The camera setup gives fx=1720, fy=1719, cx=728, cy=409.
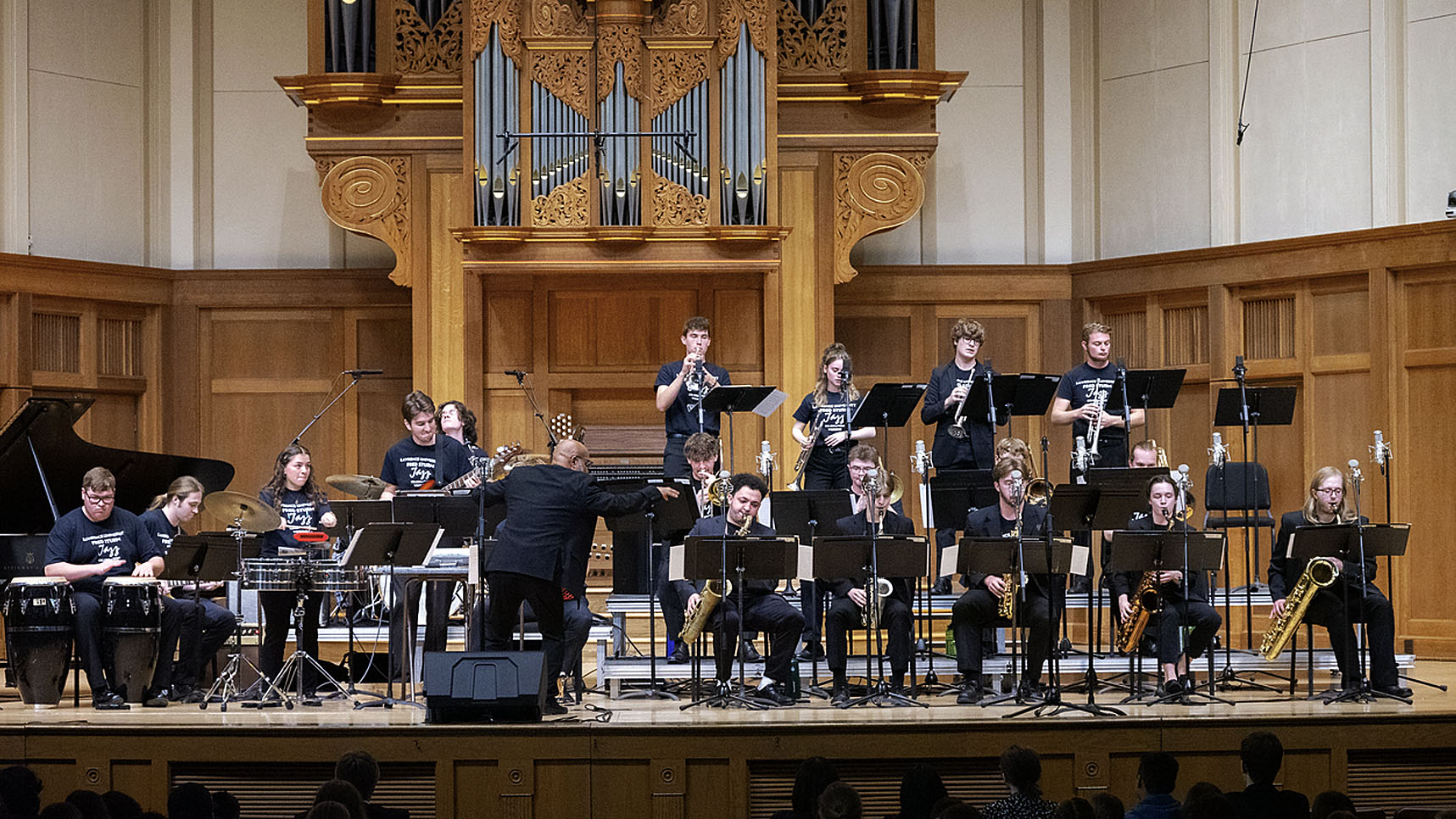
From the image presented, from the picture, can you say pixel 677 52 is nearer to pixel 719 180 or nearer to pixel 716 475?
pixel 719 180

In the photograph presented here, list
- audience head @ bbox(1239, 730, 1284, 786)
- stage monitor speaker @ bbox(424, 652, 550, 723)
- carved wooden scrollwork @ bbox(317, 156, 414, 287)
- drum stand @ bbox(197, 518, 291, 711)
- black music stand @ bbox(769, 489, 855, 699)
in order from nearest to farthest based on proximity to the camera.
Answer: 1. audience head @ bbox(1239, 730, 1284, 786)
2. stage monitor speaker @ bbox(424, 652, 550, 723)
3. drum stand @ bbox(197, 518, 291, 711)
4. black music stand @ bbox(769, 489, 855, 699)
5. carved wooden scrollwork @ bbox(317, 156, 414, 287)

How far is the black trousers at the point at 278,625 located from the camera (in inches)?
361

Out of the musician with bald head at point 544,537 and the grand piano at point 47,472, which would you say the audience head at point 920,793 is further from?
the grand piano at point 47,472

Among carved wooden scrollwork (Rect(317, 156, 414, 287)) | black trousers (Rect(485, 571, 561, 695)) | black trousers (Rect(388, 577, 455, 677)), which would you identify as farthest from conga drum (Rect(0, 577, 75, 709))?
carved wooden scrollwork (Rect(317, 156, 414, 287))

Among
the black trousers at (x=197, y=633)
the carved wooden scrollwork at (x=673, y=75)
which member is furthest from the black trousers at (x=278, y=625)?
the carved wooden scrollwork at (x=673, y=75)

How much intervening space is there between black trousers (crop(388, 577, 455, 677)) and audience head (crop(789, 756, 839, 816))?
11.1 feet

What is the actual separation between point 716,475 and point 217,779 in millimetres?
3059

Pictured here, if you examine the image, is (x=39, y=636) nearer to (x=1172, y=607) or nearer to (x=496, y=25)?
(x=496, y=25)

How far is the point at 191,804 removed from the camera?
6.00 metres

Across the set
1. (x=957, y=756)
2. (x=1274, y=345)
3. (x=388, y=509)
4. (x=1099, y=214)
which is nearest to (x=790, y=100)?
(x=1099, y=214)

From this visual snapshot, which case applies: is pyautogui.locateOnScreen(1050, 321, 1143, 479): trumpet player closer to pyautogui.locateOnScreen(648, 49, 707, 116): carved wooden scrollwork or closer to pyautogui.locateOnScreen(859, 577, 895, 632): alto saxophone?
pyautogui.locateOnScreen(859, 577, 895, 632): alto saxophone

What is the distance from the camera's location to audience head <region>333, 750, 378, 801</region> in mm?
6375

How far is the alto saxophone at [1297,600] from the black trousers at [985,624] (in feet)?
4.08

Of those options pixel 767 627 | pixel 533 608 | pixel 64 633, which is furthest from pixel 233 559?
pixel 767 627
